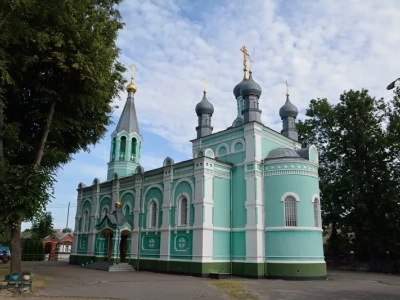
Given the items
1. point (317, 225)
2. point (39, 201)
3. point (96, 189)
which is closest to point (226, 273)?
point (317, 225)

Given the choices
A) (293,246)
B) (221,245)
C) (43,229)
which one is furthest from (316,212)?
(43,229)

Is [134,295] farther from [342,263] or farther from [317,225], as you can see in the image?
[342,263]

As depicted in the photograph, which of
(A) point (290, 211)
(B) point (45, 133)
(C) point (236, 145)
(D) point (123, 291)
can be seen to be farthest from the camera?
(C) point (236, 145)

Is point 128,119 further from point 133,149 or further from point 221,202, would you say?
point 221,202

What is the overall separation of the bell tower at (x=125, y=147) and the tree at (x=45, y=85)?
11.1 meters

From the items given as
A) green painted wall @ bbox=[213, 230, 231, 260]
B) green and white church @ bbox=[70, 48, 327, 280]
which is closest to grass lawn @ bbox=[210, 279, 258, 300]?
green and white church @ bbox=[70, 48, 327, 280]

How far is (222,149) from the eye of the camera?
69.6 feet

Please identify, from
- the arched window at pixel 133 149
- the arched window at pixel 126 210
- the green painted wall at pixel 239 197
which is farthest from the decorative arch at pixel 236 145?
the arched window at pixel 133 149

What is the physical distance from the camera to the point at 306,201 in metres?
18.4

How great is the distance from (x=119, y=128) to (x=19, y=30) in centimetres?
1624

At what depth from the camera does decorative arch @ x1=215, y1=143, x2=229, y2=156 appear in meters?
20.9

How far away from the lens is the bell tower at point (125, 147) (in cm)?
2703

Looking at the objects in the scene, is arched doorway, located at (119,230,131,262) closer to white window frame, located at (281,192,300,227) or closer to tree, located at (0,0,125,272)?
tree, located at (0,0,125,272)

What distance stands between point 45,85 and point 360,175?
19841 mm
